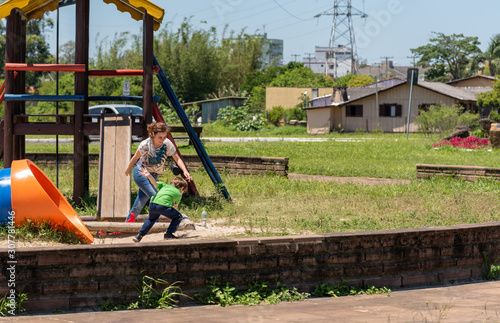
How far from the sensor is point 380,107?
1973 inches

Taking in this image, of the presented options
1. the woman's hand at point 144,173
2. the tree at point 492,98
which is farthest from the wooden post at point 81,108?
the tree at point 492,98

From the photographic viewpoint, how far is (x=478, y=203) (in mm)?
11711

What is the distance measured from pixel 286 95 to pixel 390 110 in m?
13.9

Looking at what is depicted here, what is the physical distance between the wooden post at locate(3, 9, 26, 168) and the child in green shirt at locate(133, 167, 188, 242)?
3.83 meters

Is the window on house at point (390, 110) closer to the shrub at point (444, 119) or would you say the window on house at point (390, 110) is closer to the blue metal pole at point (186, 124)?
the shrub at point (444, 119)

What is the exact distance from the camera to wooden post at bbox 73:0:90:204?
10641 mm

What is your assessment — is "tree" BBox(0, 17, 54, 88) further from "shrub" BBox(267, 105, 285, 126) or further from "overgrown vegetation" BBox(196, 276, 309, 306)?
"overgrown vegetation" BBox(196, 276, 309, 306)

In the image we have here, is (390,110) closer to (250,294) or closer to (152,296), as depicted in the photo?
(250,294)

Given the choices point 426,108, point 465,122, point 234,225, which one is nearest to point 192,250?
point 234,225

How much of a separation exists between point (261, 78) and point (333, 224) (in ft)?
211

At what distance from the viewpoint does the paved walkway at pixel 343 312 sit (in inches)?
219

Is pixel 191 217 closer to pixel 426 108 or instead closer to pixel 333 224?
pixel 333 224

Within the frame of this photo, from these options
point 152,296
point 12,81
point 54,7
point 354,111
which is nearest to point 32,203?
point 152,296

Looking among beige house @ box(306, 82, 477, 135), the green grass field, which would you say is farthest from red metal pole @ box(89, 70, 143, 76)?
beige house @ box(306, 82, 477, 135)
